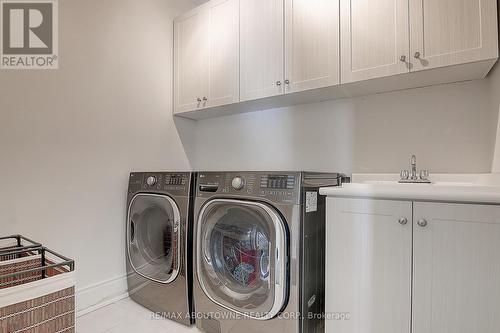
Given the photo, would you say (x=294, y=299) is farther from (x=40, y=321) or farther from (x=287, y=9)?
(x=287, y=9)

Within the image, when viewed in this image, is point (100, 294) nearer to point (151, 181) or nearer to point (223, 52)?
point (151, 181)

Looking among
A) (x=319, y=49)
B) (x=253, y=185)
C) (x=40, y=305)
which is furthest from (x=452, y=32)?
(x=40, y=305)

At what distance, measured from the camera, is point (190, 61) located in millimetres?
2299

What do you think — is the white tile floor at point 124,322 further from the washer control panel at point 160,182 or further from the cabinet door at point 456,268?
the cabinet door at point 456,268

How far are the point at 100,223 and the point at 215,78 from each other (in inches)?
53.1

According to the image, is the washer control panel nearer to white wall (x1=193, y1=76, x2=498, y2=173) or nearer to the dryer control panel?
the dryer control panel

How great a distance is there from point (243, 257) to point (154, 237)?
0.77m

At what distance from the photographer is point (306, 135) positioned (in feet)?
6.91

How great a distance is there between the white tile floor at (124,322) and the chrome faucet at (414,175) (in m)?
1.52

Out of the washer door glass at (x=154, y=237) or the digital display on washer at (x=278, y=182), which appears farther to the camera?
the washer door glass at (x=154, y=237)

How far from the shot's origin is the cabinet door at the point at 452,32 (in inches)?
47.6

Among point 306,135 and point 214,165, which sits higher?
point 306,135

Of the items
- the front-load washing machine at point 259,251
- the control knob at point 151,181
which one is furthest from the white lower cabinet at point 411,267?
the control knob at point 151,181

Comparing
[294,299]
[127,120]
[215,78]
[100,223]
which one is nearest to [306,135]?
[215,78]
